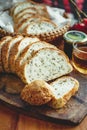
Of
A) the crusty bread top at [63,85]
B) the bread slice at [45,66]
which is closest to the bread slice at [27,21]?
Answer: the bread slice at [45,66]

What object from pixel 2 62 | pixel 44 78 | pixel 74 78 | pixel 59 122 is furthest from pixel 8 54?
pixel 59 122

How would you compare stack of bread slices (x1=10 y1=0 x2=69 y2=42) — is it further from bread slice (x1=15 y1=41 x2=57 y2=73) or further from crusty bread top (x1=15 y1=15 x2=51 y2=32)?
bread slice (x1=15 y1=41 x2=57 y2=73)

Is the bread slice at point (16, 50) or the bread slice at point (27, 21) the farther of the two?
the bread slice at point (27, 21)

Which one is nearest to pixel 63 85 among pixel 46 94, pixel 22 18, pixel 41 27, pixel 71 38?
pixel 46 94

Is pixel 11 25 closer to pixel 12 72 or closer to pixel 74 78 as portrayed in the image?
pixel 12 72

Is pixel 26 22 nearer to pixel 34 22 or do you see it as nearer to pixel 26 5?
pixel 34 22

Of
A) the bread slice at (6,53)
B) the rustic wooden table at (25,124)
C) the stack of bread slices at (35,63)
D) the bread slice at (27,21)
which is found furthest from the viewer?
the bread slice at (27,21)

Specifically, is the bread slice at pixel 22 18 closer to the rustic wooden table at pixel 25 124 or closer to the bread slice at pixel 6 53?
the bread slice at pixel 6 53
